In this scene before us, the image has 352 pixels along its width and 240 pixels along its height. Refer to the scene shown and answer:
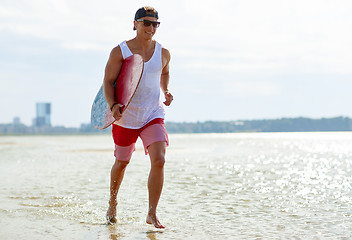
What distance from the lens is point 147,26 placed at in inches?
214

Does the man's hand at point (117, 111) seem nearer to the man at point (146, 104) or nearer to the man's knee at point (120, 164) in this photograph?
the man at point (146, 104)

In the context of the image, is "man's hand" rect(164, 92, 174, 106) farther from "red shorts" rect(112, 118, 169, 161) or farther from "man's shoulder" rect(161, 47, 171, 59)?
"man's shoulder" rect(161, 47, 171, 59)

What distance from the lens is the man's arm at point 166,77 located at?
5680 millimetres

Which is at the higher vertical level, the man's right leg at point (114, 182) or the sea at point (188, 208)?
the man's right leg at point (114, 182)

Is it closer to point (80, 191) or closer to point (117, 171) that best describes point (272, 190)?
point (80, 191)

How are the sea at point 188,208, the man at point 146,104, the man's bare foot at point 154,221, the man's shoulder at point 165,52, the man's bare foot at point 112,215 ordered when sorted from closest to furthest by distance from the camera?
the sea at point 188,208 → the man's bare foot at point 154,221 → the man at point 146,104 → the man's shoulder at point 165,52 → the man's bare foot at point 112,215

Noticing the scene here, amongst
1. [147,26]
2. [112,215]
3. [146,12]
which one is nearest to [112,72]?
[147,26]

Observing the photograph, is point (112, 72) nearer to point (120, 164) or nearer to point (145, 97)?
point (145, 97)

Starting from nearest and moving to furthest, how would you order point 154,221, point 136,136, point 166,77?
point 154,221
point 136,136
point 166,77

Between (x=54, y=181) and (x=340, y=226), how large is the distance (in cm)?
611

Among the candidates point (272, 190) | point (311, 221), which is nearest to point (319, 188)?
point (272, 190)

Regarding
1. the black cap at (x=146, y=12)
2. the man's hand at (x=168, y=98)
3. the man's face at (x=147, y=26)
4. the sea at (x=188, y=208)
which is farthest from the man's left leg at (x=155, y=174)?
the black cap at (x=146, y=12)

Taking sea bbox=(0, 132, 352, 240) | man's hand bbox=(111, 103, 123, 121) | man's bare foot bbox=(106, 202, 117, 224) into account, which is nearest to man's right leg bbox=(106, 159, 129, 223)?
man's bare foot bbox=(106, 202, 117, 224)

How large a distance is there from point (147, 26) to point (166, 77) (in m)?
0.72
